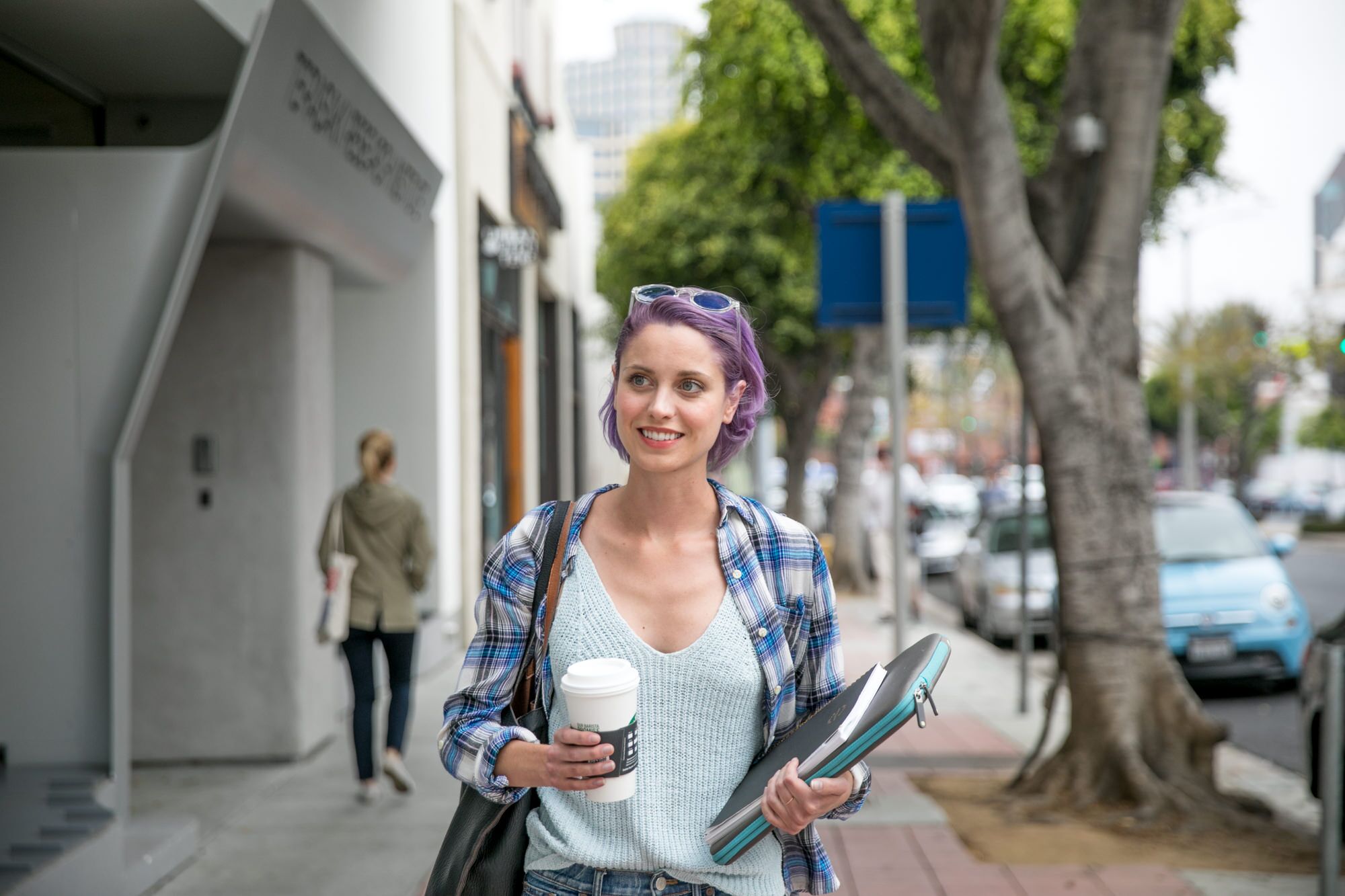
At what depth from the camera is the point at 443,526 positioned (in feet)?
36.2

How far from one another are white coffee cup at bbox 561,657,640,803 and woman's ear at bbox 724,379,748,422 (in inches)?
20.3

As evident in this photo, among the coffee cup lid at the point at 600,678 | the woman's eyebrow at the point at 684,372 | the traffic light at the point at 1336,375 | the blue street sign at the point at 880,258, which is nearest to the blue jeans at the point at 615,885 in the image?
the coffee cup lid at the point at 600,678

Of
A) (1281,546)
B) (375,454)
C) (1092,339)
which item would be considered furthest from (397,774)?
(1281,546)

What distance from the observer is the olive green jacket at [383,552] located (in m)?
6.62

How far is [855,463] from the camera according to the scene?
19.0m

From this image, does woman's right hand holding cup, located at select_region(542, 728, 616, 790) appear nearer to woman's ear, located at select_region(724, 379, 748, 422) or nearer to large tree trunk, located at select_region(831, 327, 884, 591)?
woman's ear, located at select_region(724, 379, 748, 422)

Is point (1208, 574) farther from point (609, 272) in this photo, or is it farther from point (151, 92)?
point (609, 272)

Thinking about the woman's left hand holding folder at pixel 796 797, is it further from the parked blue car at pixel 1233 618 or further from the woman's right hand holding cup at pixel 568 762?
the parked blue car at pixel 1233 618

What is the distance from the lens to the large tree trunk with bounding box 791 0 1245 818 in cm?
613

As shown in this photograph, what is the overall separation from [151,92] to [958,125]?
157 inches

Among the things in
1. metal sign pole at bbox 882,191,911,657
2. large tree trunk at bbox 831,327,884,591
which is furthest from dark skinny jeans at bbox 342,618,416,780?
large tree trunk at bbox 831,327,884,591

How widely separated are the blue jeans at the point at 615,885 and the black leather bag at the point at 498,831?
0.07m

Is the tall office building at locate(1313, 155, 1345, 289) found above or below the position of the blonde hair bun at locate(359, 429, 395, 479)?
above

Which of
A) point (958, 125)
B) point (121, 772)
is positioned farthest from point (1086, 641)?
point (121, 772)
